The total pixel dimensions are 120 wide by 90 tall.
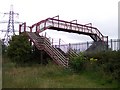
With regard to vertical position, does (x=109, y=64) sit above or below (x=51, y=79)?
above

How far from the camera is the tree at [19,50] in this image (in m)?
32.2

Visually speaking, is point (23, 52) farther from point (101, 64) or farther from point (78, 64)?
point (101, 64)

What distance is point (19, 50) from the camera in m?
32.3

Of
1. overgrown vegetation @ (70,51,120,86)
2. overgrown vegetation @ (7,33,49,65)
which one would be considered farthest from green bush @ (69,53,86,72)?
overgrown vegetation @ (7,33,49,65)

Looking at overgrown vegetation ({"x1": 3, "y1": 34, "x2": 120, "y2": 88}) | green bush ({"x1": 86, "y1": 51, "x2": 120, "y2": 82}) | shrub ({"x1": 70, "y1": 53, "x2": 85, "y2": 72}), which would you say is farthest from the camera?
shrub ({"x1": 70, "y1": 53, "x2": 85, "y2": 72})

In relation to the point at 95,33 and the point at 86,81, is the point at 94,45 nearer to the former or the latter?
the point at 95,33

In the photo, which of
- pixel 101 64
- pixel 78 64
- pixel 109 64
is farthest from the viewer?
pixel 78 64

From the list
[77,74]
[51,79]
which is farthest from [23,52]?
[51,79]

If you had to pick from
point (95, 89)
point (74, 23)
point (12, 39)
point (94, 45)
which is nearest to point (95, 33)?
point (74, 23)

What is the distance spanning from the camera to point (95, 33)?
40.9 m

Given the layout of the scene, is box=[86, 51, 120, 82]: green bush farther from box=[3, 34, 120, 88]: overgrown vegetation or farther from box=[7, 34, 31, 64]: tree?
box=[7, 34, 31, 64]: tree

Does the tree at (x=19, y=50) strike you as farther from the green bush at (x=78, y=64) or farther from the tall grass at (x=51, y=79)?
the green bush at (x=78, y=64)

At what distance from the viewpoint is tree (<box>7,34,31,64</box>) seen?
106ft

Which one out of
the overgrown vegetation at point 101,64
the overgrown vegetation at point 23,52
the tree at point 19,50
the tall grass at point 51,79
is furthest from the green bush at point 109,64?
the tree at point 19,50
